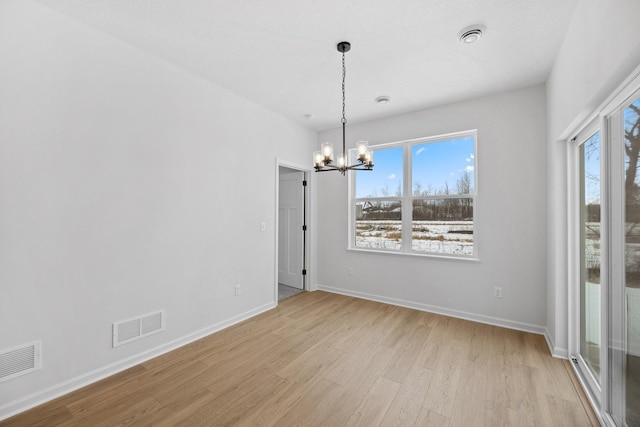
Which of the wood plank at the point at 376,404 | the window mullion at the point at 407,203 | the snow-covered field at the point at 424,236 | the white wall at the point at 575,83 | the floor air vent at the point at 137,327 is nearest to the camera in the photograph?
the white wall at the point at 575,83

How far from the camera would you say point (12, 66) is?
1855 millimetres

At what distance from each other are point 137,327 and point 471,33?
151 inches

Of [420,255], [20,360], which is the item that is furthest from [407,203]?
[20,360]

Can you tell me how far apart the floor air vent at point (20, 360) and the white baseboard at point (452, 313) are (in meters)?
3.59

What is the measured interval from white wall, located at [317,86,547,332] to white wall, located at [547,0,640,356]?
0.21 m

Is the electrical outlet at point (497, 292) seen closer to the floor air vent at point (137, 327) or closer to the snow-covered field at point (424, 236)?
the snow-covered field at point (424, 236)

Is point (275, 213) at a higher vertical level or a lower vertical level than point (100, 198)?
lower

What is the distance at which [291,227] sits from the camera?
16.5 ft

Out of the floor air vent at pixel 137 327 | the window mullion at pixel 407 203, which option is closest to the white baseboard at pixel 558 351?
the window mullion at pixel 407 203

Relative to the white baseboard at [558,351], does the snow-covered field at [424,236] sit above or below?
above

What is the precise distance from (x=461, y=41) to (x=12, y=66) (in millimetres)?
3359

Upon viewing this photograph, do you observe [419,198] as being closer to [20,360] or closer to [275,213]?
[275,213]

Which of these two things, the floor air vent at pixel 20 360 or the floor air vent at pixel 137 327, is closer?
the floor air vent at pixel 20 360

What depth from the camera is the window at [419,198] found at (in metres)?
3.66
